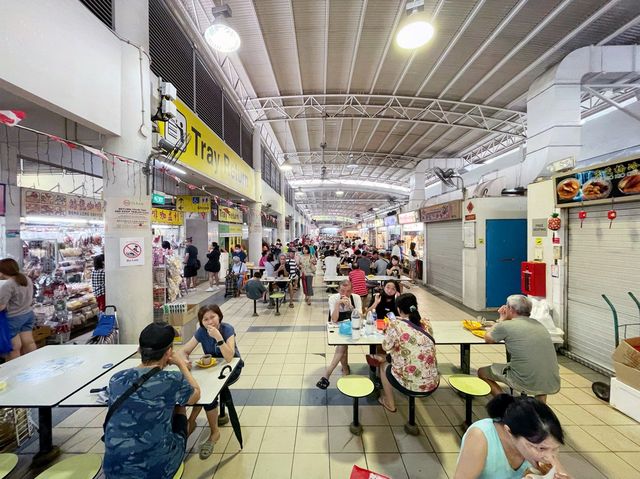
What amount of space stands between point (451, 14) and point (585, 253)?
4958mm

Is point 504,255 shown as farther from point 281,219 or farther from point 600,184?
point 281,219

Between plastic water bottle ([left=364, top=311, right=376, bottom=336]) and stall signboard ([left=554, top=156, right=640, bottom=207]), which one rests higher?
stall signboard ([left=554, top=156, right=640, bottom=207])

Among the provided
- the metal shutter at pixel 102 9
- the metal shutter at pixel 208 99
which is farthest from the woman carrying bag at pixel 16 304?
the metal shutter at pixel 208 99

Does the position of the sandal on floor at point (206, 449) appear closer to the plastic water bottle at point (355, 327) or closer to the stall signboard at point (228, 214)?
the plastic water bottle at point (355, 327)

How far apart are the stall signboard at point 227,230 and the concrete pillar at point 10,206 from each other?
633cm

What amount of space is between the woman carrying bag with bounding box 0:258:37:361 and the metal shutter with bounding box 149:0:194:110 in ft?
11.8

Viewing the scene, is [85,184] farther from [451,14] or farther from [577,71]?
[577,71]

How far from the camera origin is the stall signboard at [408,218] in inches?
445

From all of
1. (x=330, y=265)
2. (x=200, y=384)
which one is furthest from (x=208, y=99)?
(x=200, y=384)

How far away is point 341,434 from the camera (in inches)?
106

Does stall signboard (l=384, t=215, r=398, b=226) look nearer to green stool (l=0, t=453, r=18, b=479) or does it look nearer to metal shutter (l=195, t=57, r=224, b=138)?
metal shutter (l=195, t=57, r=224, b=138)

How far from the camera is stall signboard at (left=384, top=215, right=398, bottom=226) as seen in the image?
48.1ft

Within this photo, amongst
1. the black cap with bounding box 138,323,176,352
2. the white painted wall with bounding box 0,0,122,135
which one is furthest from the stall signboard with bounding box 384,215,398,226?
the black cap with bounding box 138,323,176,352

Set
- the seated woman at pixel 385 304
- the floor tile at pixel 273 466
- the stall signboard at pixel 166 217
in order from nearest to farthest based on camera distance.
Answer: the floor tile at pixel 273 466, the seated woman at pixel 385 304, the stall signboard at pixel 166 217
